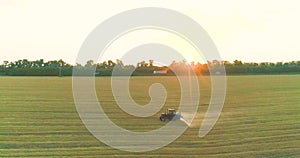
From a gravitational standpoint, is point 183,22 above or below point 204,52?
above

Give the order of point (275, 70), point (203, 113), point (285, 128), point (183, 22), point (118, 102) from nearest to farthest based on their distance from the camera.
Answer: point (183, 22)
point (285, 128)
point (203, 113)
point (118, 102)
point (275, 70)

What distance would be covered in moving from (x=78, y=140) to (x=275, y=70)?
229 ft

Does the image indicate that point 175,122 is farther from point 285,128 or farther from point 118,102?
point 118,102

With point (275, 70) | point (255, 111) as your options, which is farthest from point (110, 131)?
point (275, 70)

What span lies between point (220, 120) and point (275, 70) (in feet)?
207

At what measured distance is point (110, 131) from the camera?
18312mm

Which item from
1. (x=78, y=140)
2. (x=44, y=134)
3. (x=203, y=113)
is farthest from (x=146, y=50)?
(x=203, y=113)

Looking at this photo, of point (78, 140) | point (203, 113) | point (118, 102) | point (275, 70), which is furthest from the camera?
point (275, 70)

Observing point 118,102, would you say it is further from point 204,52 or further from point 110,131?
point 204,52

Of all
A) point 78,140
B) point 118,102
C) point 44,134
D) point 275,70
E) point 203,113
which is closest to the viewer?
point 78,140

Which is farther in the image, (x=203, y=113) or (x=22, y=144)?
(x=203, y=113)

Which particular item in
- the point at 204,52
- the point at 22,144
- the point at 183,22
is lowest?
the point at 22,144

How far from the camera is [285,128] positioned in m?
19.6

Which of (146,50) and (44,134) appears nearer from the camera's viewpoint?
(146,50)
